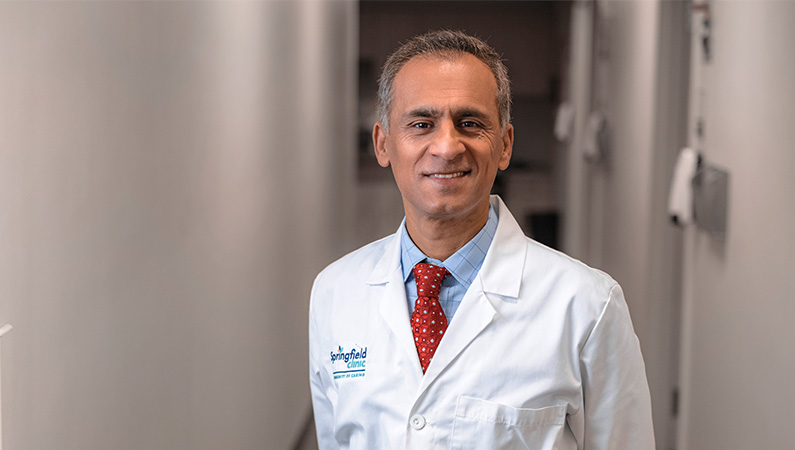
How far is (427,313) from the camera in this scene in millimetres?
1180

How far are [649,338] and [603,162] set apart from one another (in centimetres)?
149

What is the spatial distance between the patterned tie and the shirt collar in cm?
1

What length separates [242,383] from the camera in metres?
2.26

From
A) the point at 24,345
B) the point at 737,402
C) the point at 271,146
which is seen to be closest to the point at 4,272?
the point at 24,345

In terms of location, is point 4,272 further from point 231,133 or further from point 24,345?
point 231,133

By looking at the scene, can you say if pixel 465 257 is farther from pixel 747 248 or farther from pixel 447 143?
pixel 747 248

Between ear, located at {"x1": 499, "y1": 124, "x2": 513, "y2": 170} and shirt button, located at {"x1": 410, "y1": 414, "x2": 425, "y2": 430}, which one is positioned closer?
shirt button, located at {"x1": 410, "y1": 414, "x2": 425, "y2": 430}

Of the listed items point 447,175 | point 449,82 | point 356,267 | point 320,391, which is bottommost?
point 320,391

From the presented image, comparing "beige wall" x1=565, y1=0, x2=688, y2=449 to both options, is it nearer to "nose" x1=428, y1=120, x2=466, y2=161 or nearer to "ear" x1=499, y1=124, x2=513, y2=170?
"ear" x1=499, y1=124, x2=513, y2=170

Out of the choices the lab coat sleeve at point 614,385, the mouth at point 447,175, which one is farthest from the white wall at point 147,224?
the lab coat sleeve at point 614,385

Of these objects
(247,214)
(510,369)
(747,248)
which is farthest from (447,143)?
(247,214)

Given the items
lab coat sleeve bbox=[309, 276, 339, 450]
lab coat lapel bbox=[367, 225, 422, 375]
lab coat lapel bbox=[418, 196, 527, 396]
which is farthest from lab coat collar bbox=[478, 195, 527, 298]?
lab coat sleeve bbox=[309, 276, 339, 450]

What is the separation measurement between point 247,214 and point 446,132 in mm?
1356

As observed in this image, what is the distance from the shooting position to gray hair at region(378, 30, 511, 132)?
1.13 metres
